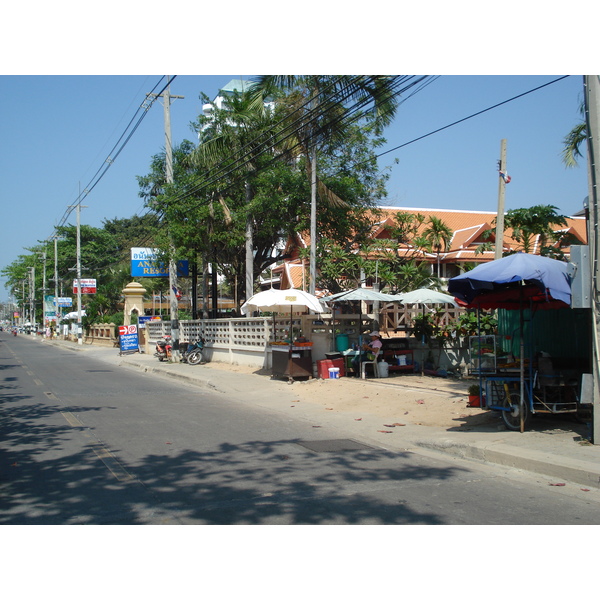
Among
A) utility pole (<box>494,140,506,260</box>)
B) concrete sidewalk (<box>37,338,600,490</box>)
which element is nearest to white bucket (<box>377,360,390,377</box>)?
concrete sidewalk (<box>37,338,600,490</box>)

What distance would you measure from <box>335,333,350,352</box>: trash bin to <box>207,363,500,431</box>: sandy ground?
1054mm

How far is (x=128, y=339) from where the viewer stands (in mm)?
33312

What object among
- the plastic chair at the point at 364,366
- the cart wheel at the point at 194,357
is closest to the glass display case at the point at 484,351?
the plastic chair at the point at 364,366

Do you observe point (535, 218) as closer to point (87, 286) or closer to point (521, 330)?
point (521, 330)

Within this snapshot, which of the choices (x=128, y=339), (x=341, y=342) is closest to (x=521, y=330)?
(x=341, y=342)

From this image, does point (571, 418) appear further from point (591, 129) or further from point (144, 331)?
point (144, 331)

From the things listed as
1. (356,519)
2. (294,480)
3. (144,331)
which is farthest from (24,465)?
(144,331)

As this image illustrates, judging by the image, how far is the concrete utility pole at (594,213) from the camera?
26.5 feet

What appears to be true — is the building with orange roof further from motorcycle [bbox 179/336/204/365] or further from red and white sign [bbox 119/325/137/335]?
red and white sign [bbox 119/325/137/335]

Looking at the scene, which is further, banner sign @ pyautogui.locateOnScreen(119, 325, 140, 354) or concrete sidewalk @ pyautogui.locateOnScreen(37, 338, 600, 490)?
banner sign @ pyautogui.locateOnScreen(119, 325, 140, 354)

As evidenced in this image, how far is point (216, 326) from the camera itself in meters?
24.5

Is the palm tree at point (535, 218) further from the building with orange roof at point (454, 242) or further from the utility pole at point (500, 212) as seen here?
the building with orange roof at point (454, 242)

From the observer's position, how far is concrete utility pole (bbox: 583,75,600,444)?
26.5 feet

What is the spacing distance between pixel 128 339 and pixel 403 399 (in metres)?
23.6
